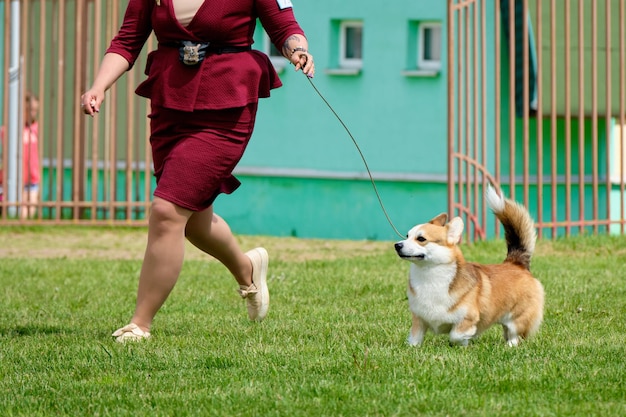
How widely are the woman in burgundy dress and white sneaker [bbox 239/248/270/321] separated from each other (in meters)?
0.70

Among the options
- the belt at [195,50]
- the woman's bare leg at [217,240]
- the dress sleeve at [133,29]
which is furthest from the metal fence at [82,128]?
the belt at [195,50]

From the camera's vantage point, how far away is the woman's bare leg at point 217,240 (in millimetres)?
6230

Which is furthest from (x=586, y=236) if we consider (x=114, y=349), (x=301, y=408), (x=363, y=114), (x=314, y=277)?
(x=301, y=408)

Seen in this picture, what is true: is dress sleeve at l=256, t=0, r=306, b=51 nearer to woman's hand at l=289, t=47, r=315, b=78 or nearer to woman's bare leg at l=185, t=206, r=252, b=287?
woman's hand at l=289, t=47, r=315, b=78

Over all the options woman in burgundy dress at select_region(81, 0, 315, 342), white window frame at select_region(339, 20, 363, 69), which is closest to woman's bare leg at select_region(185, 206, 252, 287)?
woman in burgundy dress at select_region(81, 0, 315, 342)

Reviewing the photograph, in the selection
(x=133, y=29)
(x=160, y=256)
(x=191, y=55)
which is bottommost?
(x=160, y=256)

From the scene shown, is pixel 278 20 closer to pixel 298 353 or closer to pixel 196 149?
pixel 196 149

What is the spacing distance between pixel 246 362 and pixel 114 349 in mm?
703

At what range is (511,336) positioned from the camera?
601 cm

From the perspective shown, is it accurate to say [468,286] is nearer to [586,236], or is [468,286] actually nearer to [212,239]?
[212,239]

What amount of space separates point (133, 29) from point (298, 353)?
1803 mm

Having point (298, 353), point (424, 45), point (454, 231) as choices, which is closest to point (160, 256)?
point (298, 353)

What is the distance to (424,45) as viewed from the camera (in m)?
16.5

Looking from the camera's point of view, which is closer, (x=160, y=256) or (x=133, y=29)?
(x=160, y=256)
